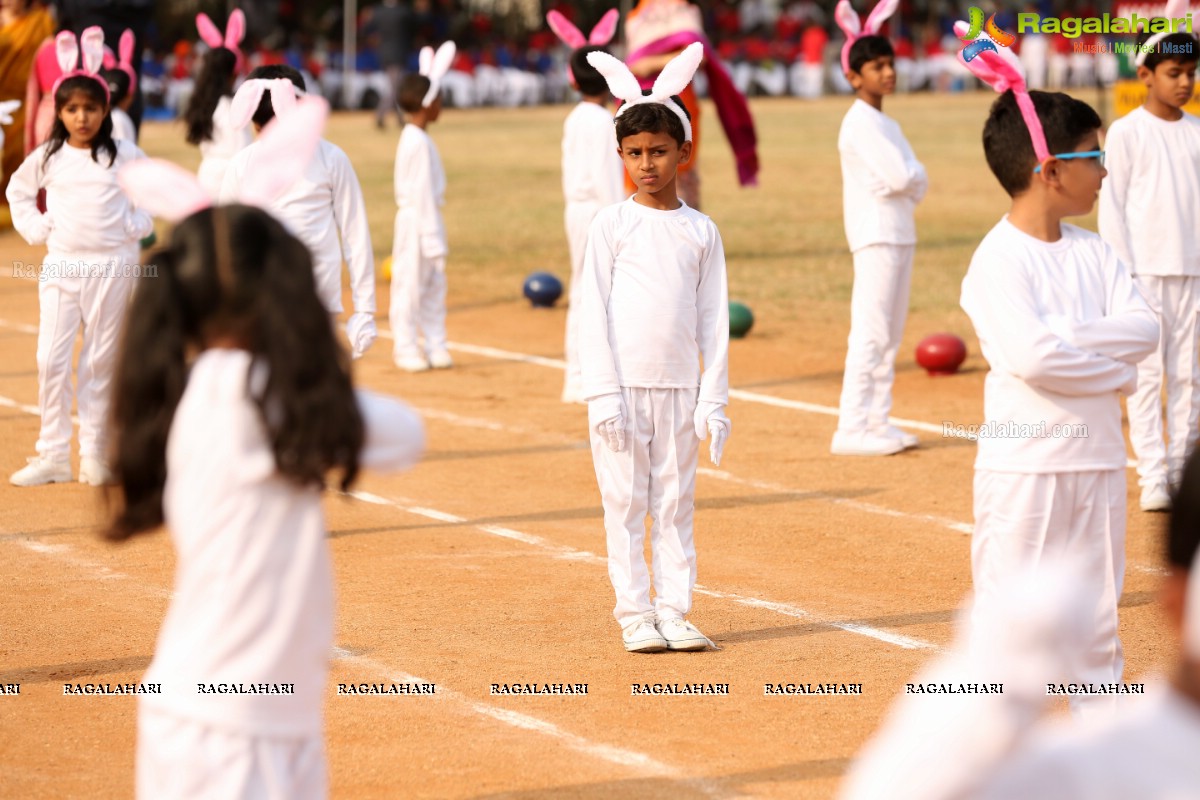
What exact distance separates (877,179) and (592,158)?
7.90ft

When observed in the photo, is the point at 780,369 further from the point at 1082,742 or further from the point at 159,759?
the point at 1082,742

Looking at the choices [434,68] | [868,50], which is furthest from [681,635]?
[434,68]

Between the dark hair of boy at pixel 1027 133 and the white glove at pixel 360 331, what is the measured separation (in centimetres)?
378

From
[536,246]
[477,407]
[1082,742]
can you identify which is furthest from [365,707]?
[536,246]

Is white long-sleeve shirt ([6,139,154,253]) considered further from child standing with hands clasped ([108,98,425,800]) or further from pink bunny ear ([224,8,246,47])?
child standing with hands clasped ([108,98,425,800])

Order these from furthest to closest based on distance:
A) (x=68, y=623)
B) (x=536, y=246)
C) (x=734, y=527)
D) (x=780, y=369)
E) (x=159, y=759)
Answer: (x=536, y=246) < (x=780, y=369) < (x=734, y=527) < (x=68, y=623) < (x=159, y=759)

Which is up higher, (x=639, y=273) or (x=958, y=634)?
(x=639, y=273)

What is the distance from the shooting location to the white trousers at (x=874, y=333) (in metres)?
10.6

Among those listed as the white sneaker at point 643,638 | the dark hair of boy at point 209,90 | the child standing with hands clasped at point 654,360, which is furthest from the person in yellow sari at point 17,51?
Answer: the white sneaker at point 643,638

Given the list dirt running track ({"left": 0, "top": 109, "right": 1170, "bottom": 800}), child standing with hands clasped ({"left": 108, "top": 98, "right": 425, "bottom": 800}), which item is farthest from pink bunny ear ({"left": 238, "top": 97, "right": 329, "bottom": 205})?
dirt running track ({"left": 0, "top": 109, "right": 1170, "bottom": 800})

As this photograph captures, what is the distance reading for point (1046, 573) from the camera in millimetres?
2178

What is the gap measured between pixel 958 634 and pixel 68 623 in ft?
11.9

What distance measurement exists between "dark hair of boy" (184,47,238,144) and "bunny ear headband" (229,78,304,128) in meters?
4.98

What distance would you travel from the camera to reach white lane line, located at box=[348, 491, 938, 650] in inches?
271
